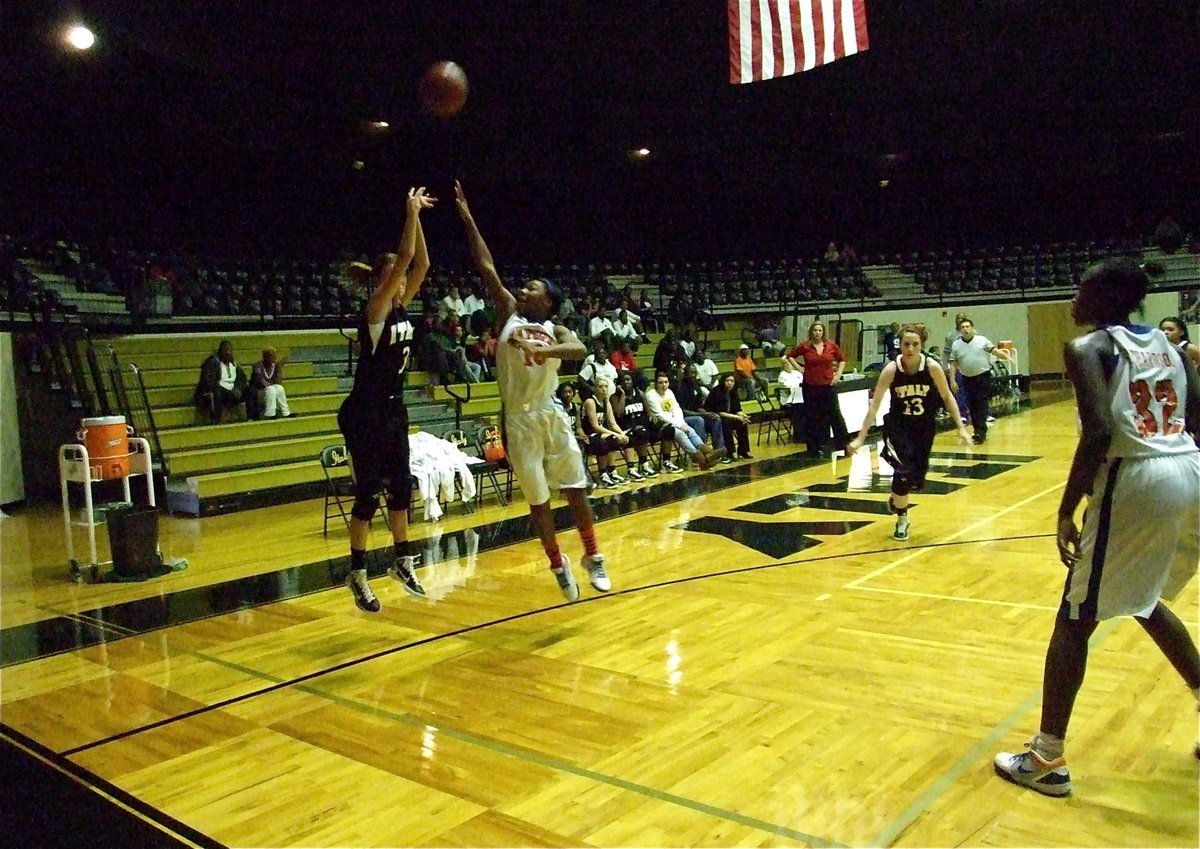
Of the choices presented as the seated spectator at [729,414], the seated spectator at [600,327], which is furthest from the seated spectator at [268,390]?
the seated spectator at [729,414]

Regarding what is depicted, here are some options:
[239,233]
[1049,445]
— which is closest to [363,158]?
[239,233]

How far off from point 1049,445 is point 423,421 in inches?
291

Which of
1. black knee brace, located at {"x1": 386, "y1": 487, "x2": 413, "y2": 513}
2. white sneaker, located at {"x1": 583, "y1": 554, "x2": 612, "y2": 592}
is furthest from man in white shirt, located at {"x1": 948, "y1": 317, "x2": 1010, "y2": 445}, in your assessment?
black knee brace, located at {"x1": 386, "y1": 487, "x2": 413, "y2": 513}

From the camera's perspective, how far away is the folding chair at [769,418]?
13.5m

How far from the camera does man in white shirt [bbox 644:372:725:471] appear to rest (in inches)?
427

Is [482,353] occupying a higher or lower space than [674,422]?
higher

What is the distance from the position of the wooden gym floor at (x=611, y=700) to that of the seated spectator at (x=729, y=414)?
461cm

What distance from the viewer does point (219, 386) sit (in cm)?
1071

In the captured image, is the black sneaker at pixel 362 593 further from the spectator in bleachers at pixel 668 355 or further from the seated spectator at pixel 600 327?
the seated spectator at pixel 600 327

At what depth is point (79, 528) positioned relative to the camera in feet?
29.0

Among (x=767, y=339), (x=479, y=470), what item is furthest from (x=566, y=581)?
(x=767, y=339)

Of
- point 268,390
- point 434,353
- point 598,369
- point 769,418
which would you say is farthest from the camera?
point 769,418

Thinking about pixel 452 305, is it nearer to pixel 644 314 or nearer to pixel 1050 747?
pixel 644 314

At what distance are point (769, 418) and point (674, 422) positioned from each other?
3.14m
